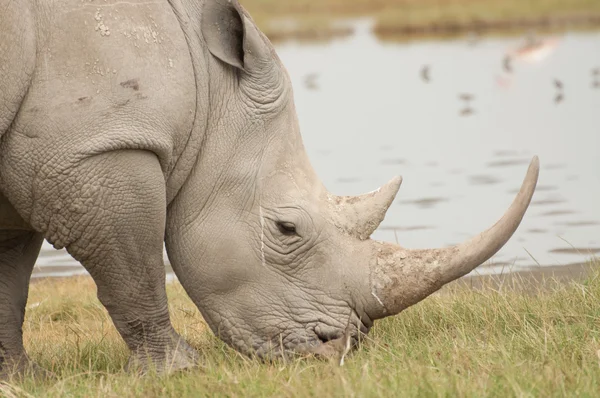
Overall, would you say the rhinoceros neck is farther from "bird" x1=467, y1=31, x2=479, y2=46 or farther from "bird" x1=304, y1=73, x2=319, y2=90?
"bird" x1=467, y1=31, x2=479, y2=46

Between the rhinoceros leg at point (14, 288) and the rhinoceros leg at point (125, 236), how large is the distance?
630mm

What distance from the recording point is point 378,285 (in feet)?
18.3

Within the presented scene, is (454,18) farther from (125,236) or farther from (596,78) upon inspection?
(125,236)

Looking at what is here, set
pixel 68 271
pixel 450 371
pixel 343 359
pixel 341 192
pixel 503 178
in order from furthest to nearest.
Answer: pixel 503 178 → pixel 341 192 → pixel 68 271 → pixel 343 359 → pixel 450 371

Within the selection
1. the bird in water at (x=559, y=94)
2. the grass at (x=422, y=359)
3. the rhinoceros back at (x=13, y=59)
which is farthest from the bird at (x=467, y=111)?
the rhinoceros back at (x=13, y=59)

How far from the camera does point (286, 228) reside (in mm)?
5652

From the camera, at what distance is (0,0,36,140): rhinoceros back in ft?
16.4

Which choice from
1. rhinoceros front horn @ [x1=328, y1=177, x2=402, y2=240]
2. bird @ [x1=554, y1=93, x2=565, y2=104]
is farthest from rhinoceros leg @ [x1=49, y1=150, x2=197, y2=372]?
bird @ [x1=554, y1=93, x2=565, y2=104]

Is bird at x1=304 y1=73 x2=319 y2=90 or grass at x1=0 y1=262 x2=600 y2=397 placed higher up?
bird at x1=304 y1=73 x2=319 y2=90

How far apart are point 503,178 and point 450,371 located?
800 centimetres

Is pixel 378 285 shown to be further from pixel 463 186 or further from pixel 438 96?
pixel 438 96

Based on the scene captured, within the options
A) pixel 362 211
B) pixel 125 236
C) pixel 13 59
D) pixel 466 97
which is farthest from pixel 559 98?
pixel 13 59

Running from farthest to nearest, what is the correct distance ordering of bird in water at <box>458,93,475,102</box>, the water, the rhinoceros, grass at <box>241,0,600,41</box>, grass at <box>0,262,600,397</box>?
grass at <box>241,0,600,41</box> → bird in water at <box>458,93,475,102</box> → the water → the rhinoceros → grass at <box>0,262,600,397</box>

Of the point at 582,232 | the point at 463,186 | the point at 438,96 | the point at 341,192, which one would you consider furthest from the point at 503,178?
the point at 438,96
